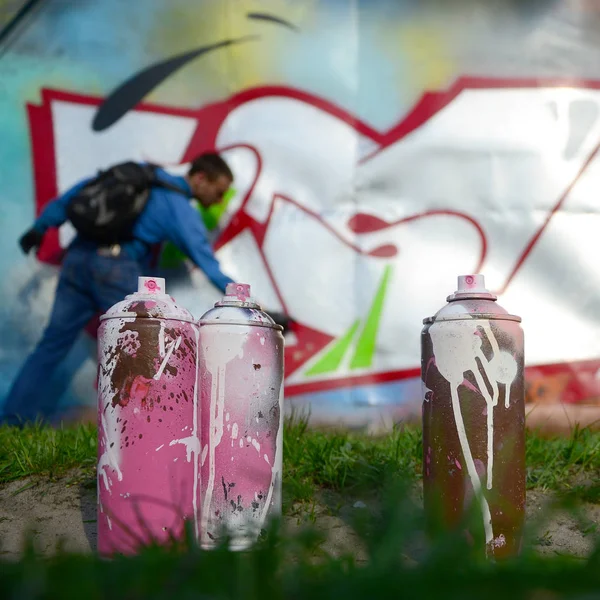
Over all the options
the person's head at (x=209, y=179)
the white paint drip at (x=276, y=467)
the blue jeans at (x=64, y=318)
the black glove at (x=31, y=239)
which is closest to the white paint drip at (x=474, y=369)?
the white paint drip at (x=276, y=467)

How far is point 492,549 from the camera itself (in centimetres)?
202

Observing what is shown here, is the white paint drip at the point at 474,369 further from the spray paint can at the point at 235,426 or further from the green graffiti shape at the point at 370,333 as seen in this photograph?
the green graffiti shape at the point at 370,333

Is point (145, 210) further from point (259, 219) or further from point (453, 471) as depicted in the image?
point (453, 471)

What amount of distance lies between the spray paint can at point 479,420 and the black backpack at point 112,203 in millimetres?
2808

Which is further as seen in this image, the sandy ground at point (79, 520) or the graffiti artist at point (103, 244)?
the graffiti artist at point (103, 244)

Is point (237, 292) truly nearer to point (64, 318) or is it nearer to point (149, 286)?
point (149, 286)

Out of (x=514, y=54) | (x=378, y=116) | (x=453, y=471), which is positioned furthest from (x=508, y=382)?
(x=514, y=54)

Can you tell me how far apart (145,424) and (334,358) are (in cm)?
274

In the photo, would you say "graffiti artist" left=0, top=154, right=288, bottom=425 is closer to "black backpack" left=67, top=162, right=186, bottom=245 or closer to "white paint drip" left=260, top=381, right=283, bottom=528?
"black backpack" left=67, top=162, right=186, bottom=245

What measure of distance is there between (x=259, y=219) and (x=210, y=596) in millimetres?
3927

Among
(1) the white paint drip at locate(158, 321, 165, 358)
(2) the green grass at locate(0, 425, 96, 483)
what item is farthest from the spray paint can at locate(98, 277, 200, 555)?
(2) the green grass at locate(0, 425, 96, 483)

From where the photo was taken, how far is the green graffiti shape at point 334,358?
459cm

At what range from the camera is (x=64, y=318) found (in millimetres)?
4535

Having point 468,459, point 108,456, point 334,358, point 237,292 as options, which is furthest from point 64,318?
point 468,459
